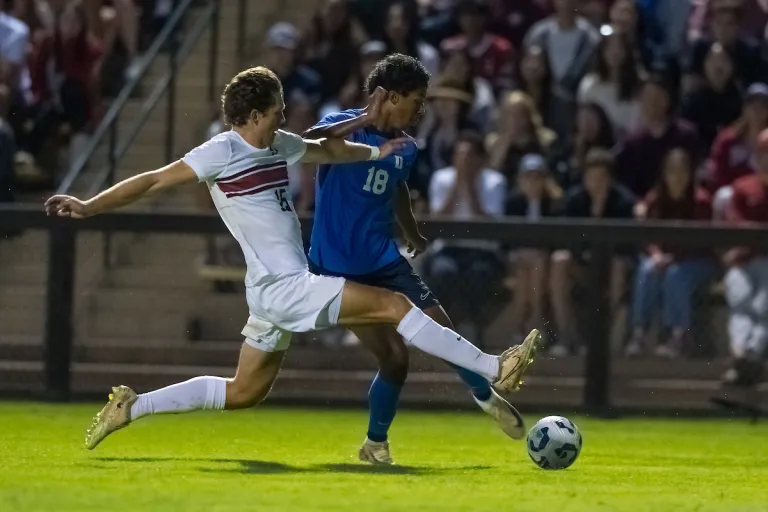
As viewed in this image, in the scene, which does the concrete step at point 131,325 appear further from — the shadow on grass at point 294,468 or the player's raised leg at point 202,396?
the player's raised leg at point 202,396

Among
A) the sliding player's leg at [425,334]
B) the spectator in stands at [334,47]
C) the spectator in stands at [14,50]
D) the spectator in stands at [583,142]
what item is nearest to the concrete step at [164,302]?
the spectator in stands at [334,47]

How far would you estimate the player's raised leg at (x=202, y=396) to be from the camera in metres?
8.27

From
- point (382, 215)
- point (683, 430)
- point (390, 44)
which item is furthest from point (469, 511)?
point (390, 44)

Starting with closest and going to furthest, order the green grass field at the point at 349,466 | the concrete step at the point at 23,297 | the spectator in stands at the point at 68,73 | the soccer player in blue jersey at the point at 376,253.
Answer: the green grass field at the point at 349,466
the soccer player in blue jersey at the point at 376,253
the concrete step at the point at 23,297
the spectator in stands at the point at 68,73

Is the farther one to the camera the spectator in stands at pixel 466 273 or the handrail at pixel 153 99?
the handrail at pixel 153 99

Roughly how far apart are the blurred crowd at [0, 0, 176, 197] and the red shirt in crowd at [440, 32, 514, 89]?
3.49 m

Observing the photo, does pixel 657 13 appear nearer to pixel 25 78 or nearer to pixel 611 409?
pixel 611 409

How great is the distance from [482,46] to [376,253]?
687cm

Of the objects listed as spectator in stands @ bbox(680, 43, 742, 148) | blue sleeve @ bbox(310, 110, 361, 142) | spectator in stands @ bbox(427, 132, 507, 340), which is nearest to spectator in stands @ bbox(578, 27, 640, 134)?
spectator in stands @ bbox(680, 43, 742, 148)

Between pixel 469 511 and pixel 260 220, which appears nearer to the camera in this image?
pixel 469 511

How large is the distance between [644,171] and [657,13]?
1885mm

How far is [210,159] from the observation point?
25.7 feet

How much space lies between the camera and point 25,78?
1628 centimetres

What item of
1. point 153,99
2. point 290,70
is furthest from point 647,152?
point 153,99
